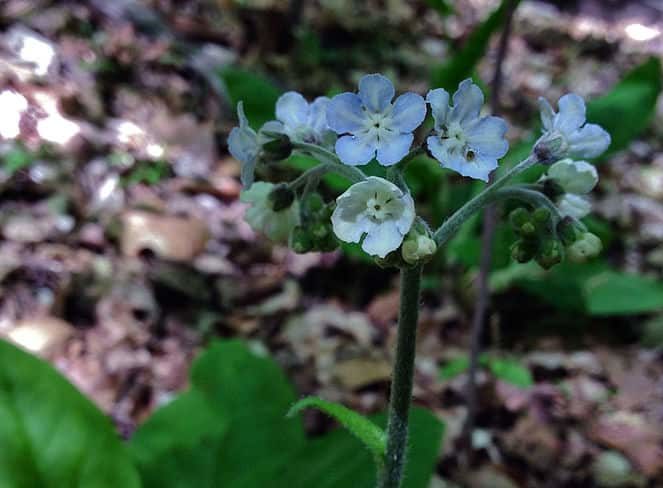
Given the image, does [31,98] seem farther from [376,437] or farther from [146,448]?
[376,437]

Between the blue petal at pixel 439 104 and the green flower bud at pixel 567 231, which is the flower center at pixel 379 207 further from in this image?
the green flower bud at pixel 567 231

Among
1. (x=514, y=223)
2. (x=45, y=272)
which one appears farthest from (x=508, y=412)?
(x=45, y=272)

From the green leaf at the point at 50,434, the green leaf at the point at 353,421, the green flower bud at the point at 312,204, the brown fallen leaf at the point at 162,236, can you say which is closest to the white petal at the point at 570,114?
the green flower bud at the point at 312,204

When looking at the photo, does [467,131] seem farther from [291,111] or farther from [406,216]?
[291,111]

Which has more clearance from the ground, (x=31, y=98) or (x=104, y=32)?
(x=104, y=32)

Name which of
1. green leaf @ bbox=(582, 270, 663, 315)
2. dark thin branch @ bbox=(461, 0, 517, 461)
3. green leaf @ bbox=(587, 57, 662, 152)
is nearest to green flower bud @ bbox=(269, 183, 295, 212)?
dark thin branch @ bbox=(461, 0, 517, 461)

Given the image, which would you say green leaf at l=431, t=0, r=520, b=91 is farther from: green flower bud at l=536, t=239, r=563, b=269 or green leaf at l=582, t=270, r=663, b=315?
green flower bud at l=536, t=239, r=563, b=269
